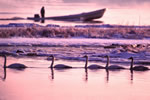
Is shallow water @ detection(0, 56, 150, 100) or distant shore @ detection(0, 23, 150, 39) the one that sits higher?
distant shore @ detection(0, 23, 150, 39)

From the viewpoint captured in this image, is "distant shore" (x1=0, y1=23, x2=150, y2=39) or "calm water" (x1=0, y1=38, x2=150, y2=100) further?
"distant shore" (x1=0, y1=23, x2=150, y2=39)

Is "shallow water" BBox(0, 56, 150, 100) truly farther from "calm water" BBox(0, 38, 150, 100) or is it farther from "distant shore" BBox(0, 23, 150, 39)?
"distant shore" BBox(0, 23, 150, 39)

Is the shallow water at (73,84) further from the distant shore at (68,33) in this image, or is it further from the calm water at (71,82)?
the distant shore at (68,33)

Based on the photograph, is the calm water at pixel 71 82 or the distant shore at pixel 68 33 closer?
the calm water at pixel 71 82

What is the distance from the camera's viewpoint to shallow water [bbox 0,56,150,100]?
16.0 m

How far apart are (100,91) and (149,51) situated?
51.0ft

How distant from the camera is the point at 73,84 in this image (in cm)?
1819

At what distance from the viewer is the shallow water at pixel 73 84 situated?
52.4ft

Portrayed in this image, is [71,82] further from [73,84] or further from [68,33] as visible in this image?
[68,33]

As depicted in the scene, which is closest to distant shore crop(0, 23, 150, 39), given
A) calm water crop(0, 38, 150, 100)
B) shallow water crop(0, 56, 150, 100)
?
calm water crop(0, 38, 150, 100)

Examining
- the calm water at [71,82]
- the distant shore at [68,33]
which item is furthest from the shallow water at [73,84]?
the distant shore at [68,33]

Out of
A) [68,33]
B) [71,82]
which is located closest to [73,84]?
[71,82]

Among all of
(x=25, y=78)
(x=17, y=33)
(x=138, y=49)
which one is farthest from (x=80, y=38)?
(x=25, y=78)

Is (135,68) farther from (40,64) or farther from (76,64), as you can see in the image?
(40,64)
